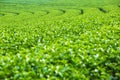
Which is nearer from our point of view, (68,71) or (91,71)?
(68,71)

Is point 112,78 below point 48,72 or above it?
below

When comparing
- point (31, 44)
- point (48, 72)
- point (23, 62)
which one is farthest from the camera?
point (31, 44)

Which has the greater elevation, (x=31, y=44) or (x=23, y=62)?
(x=23, y=62)

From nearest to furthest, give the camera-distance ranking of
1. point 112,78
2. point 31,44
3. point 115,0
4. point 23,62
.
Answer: point 23,62 < point 112,78 < point 31,44 < point 115,0

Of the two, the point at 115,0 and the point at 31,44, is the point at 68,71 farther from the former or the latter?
the point at 115,0

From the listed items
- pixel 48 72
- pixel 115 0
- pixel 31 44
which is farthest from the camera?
pixel 115 0

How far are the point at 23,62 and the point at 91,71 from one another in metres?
2.82

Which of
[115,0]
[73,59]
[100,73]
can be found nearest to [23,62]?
[73,59]

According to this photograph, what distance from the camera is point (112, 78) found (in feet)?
38.4

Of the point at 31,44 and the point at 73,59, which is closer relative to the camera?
the point at 73,59

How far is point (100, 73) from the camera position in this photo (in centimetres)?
1138

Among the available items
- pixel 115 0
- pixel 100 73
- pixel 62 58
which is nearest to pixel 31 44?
pixel 62 58

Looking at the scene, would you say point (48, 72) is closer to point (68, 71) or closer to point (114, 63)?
point (68, 71)

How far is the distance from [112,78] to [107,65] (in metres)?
0.79
